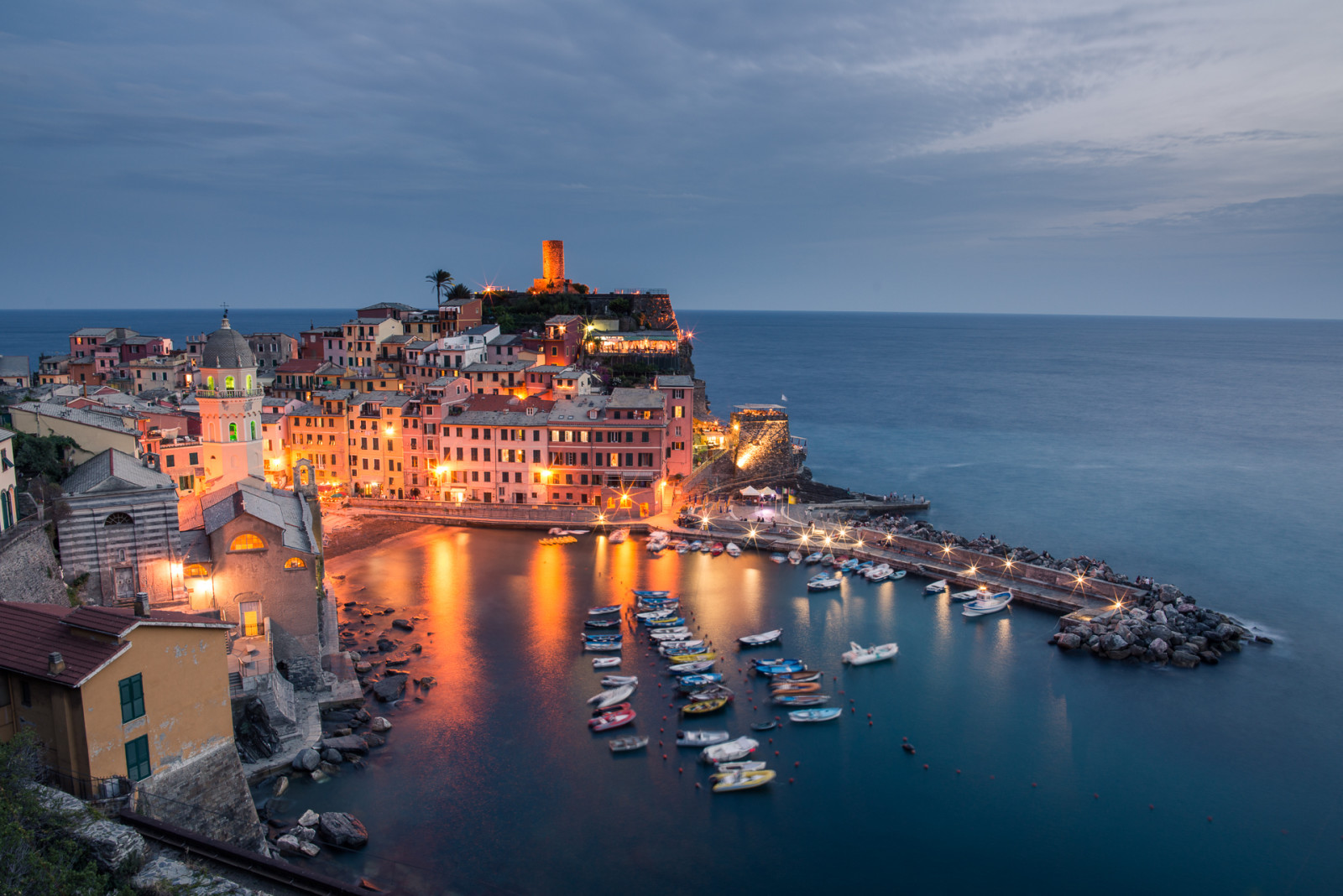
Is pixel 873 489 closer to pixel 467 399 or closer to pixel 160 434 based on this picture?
pixel 467 399

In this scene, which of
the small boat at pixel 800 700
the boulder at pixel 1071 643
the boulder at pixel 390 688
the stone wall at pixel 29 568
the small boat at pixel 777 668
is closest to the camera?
the stone wall at pixel 29 568

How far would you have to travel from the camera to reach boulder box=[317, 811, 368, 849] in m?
23.3

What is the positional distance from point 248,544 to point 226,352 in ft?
44.4

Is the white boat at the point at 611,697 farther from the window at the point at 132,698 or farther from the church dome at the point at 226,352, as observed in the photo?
the church dome at the point at 226,352

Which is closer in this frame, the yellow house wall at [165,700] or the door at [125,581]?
the yellow house wall at [165,700]

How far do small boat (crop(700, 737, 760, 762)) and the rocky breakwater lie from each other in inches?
726

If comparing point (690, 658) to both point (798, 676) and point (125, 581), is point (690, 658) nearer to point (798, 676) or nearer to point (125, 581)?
point (798, 676)

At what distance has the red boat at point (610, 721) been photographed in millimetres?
30688

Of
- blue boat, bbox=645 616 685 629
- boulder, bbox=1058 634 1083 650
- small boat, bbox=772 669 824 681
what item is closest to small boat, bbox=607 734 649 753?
small boat, bbox=772 669 824 681

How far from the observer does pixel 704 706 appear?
32.0 metres

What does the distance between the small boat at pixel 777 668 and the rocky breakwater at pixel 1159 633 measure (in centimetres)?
Answer: 1329

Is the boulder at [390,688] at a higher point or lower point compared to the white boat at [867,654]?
higher

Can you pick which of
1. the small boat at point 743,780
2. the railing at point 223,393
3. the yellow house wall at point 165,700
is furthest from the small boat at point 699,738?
the railing at point 223,393

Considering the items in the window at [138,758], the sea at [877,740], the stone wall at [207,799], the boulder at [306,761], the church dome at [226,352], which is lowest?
the sea at [877,740]
